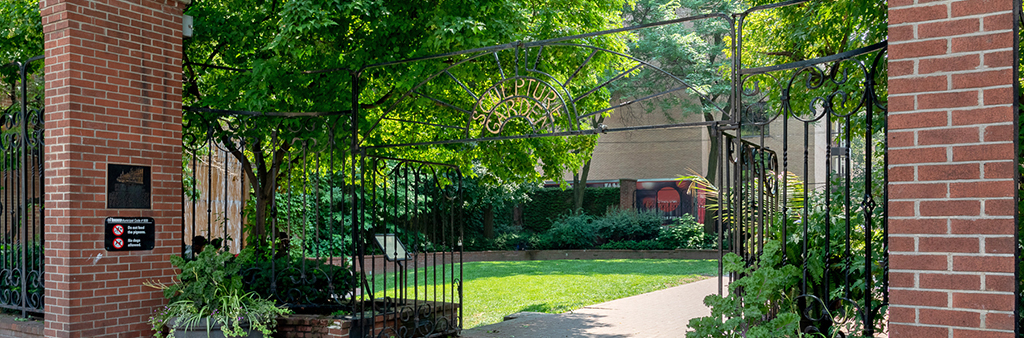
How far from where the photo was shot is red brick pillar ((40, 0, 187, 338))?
632 cm

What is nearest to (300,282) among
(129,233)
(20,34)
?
(129,233)

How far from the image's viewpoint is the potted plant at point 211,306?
21.1 ft

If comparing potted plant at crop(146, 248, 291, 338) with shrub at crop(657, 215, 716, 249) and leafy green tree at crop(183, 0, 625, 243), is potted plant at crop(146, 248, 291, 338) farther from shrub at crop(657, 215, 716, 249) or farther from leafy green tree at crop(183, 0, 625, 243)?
shrub at crop(657, 215, 716, 249)

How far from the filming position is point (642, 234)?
26875 mm

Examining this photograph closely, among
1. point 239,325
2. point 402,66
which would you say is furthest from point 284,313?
point 402,66

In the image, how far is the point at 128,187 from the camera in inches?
260

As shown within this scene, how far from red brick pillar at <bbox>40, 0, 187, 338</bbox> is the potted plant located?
11.0 inches

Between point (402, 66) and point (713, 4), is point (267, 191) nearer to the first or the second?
point (402, 66)

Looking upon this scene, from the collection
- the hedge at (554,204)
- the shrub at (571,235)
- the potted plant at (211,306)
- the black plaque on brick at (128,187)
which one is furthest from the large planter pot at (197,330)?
the hedge at (554,204)

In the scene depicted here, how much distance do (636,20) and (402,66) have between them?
73.6 feet

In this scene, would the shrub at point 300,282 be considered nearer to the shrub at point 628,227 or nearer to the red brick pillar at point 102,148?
the red brick pillar at point 102,148

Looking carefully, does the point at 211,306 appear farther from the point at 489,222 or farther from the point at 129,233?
the point at 489,222

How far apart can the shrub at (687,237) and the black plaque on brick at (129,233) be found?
67.8 feet

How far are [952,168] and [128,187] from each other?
602 cm
